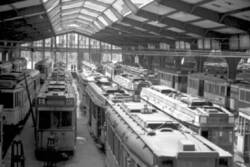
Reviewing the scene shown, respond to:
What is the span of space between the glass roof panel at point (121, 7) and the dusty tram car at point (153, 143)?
1768 cm

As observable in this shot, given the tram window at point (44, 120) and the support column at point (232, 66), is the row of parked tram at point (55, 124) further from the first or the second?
the support column at point (232, 66)

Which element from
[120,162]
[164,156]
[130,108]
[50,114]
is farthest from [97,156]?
[164,156]

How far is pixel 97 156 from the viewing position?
1691 centimetres

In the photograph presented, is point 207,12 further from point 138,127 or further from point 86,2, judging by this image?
point 138,127

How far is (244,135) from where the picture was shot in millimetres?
16594

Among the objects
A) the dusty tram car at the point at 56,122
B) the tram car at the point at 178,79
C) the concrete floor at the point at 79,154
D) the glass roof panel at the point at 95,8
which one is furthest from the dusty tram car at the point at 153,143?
the tram car at the point at 178,79

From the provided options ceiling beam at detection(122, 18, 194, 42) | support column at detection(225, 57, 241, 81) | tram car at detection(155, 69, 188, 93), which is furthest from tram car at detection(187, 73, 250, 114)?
ceiling beam at detection(122, 18, 194, 42)

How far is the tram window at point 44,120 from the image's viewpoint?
15305mm

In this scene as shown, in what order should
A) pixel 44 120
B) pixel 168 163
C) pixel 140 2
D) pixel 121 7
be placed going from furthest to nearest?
1. pixel 121 7
2. pixel 140 2
3. pixel 44 120
4. pixel 168 163

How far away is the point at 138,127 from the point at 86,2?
24749 millimetres

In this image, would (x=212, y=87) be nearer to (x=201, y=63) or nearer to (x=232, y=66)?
(x=232, y=66)

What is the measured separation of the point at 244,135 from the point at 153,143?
9.70 meters

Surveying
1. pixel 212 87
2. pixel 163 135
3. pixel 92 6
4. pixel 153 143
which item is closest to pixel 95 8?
pixel 92 6

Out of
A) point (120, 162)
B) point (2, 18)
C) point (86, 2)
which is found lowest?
point (120, 162)
